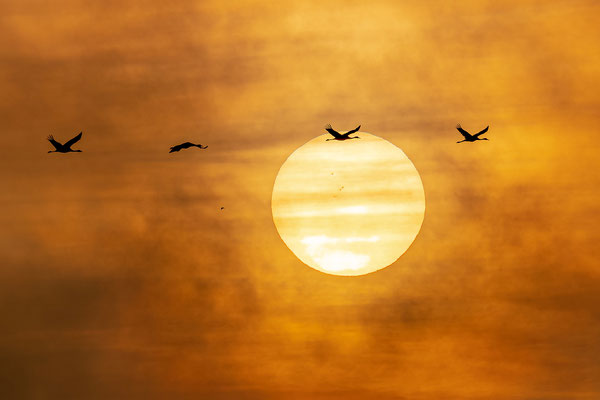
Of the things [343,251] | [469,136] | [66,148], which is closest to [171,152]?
[66,148]

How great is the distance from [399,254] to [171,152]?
32.1ft

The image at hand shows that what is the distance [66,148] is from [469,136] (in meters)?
15.7

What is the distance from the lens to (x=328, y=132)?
1908 inches

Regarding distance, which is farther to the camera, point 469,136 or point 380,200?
point 380,200

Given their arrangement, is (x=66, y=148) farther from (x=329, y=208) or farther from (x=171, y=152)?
(x=329, y=208)

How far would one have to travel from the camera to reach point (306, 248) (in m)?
51.4

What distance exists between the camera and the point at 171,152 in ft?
164

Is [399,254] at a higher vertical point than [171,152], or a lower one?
lower

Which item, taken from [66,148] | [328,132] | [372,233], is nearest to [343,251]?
[372,233]

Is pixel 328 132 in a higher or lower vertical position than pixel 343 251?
higher

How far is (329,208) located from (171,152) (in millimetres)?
6983

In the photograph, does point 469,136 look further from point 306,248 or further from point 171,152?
point 171,152

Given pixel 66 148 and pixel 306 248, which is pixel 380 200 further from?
pixel 66 148

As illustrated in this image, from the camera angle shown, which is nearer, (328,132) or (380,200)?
(328,132)
